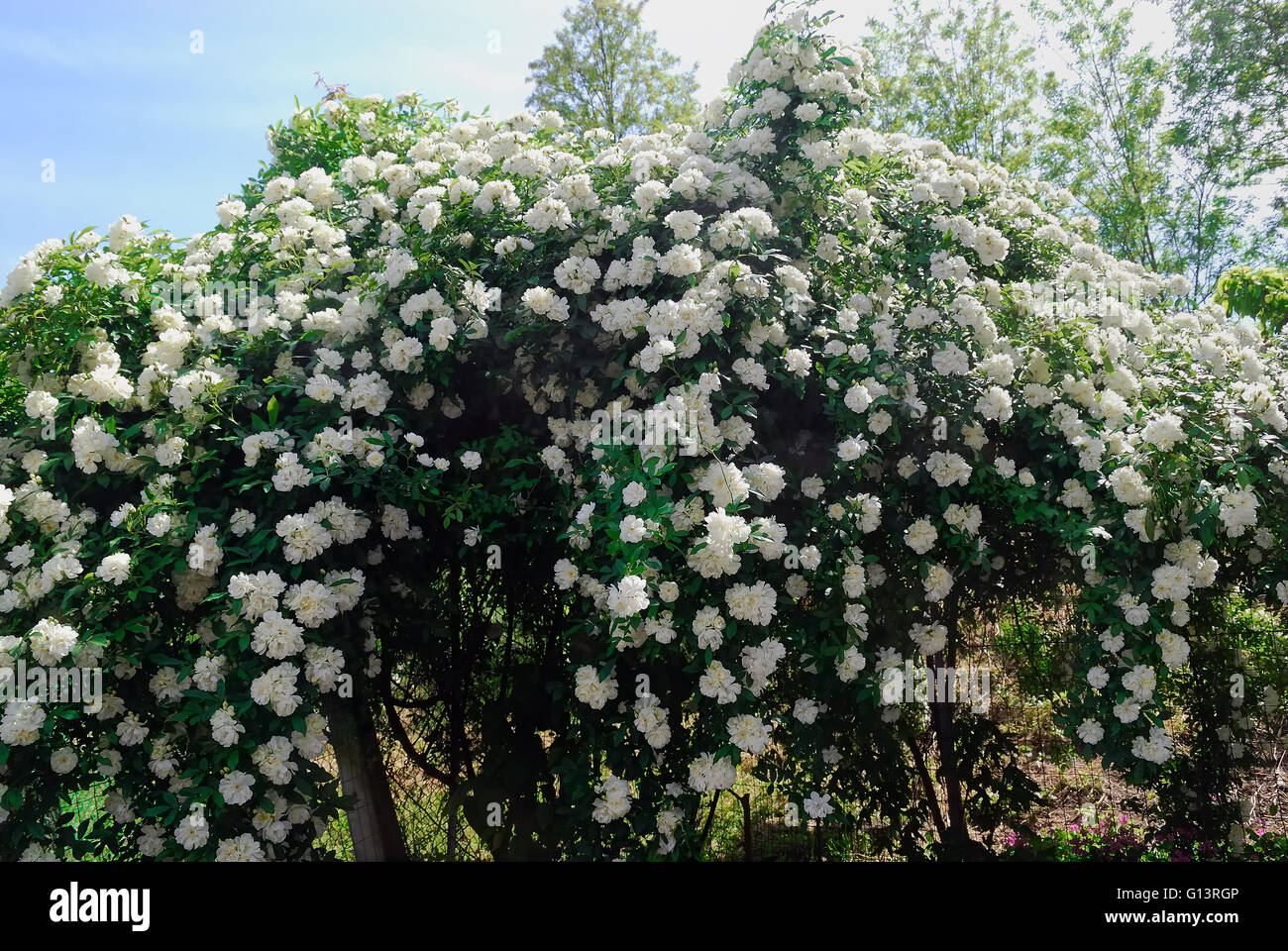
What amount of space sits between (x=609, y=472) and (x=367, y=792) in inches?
73.4

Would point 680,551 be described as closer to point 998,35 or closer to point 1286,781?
point 1286,781

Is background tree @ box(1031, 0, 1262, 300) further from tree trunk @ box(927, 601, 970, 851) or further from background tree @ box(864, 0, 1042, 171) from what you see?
tree trunk @ box(927, 601, 970, 851)

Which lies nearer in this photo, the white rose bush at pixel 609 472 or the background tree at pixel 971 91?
the white rose bush at pixel 609 472

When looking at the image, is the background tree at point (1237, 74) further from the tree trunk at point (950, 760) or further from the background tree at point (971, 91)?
the tree trunk at point (950, 760)

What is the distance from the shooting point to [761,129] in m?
3.24

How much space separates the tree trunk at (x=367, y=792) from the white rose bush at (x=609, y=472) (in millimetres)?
217

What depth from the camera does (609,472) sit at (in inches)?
101

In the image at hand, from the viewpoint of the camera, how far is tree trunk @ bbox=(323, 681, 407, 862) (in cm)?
343

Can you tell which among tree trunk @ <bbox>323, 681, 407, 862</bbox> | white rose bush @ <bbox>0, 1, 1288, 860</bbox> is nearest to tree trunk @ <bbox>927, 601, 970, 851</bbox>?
white rose bush @ <bbox>0, 1, 1288, 860</bbox>

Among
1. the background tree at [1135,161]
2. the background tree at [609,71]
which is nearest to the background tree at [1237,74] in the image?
the background tree at [1135,161]

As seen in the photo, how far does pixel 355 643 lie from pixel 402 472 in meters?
0.65

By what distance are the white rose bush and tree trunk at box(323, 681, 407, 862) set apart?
8.5 inches

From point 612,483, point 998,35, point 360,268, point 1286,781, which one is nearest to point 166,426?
point 360,268

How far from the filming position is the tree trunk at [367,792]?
3.43 metres
